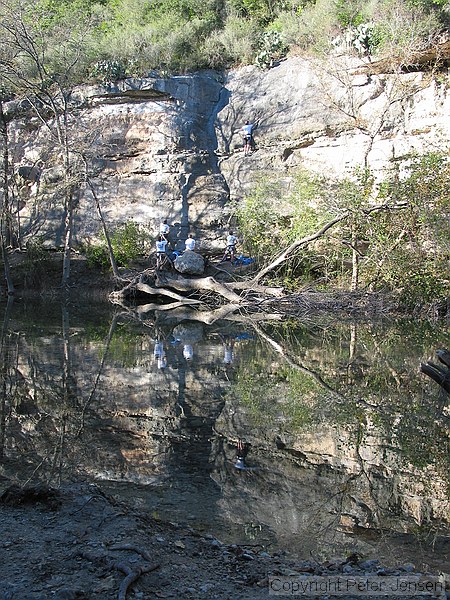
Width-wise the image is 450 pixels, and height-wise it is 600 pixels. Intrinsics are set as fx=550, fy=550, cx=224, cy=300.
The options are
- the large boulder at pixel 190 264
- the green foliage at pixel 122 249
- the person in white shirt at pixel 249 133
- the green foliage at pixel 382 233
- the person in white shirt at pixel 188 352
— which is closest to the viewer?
the person in white shirt at pixel 188 352

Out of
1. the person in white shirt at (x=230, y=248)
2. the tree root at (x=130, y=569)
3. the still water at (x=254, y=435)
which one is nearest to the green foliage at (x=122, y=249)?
the person in white shirt at (x=230, y=248)

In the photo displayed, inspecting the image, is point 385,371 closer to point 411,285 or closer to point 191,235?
point 411,285

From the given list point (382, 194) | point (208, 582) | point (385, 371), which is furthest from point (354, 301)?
point (208, 582)

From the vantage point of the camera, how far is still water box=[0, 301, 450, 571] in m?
4.30

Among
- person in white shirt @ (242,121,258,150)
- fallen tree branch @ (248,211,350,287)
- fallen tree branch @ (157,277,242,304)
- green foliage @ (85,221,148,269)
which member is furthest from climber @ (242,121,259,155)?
fallen tree branch @ (248,211,350,287)

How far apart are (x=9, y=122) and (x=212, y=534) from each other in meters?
30.9

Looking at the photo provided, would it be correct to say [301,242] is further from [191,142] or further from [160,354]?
[191,142]

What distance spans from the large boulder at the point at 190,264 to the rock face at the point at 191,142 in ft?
12.2

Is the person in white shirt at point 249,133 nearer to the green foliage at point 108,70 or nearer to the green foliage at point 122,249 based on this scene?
the green foliage at point 122,249

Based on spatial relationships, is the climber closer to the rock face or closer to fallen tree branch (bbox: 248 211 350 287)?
the rock face

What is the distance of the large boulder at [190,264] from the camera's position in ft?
73.6

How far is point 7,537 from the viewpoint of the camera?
139 inches

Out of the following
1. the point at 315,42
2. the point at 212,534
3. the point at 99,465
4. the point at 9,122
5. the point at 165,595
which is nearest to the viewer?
the point at 165,595

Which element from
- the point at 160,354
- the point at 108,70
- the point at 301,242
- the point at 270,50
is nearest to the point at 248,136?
the point at 270,50
